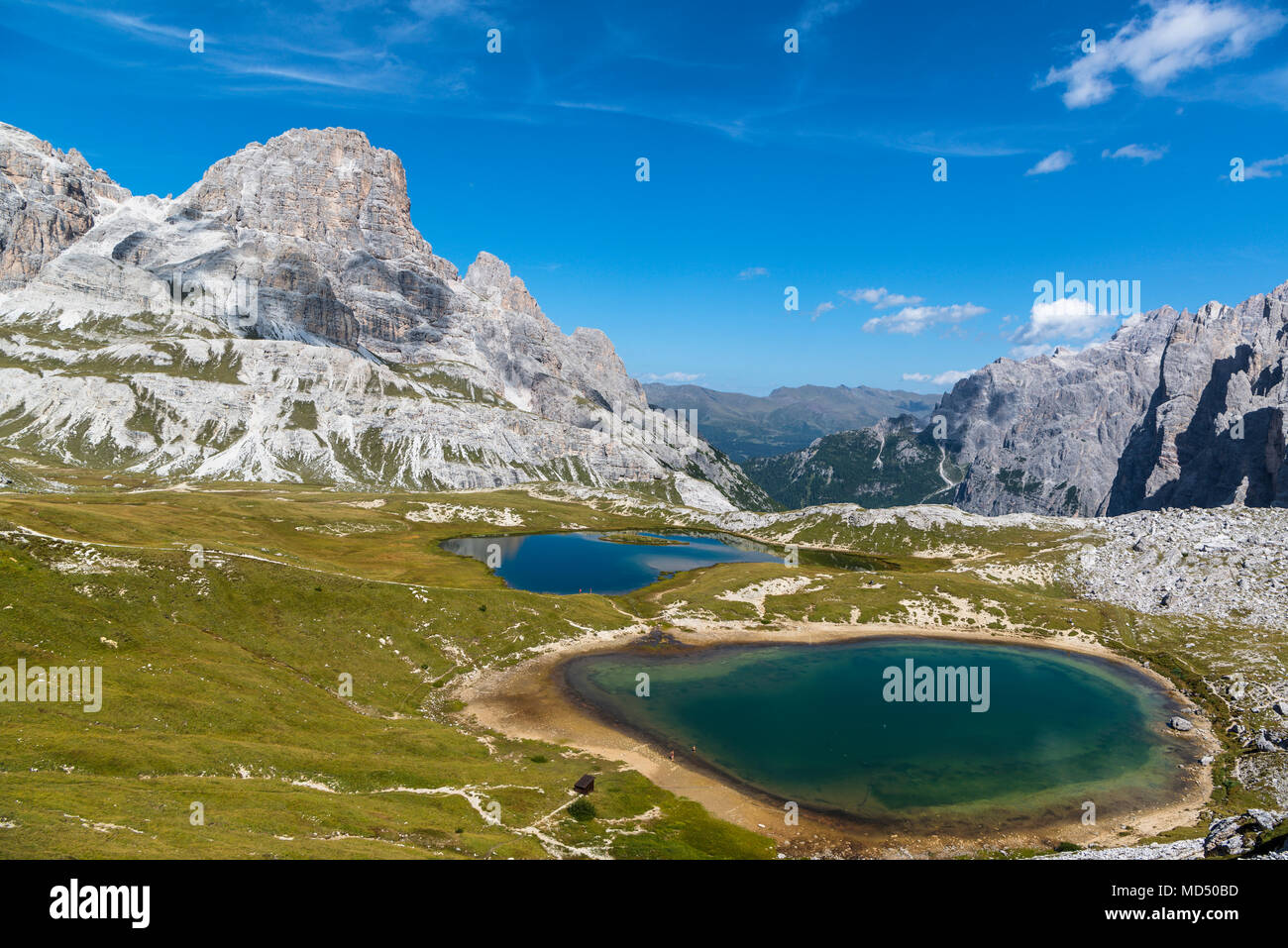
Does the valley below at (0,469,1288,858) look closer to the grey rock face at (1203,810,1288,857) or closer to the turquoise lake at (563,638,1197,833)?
the grey rock face at (1203,810,1288,857)

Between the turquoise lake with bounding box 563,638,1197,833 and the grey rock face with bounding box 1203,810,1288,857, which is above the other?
the grey rock face with bounding box 1203,810,1288,857

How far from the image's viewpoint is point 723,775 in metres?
68.6

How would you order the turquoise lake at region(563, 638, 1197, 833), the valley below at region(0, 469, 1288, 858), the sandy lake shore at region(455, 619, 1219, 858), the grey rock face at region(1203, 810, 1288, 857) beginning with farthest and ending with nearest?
1. the turquoise lake at region(563, 638, 1197, 833)
2. the sandy lake shore at region(455, 619, 1219, 858)
3. the valley below at region(0, 469, 1288, 858)
4. the grey rock face at region(1203, 810, 1288, 857)

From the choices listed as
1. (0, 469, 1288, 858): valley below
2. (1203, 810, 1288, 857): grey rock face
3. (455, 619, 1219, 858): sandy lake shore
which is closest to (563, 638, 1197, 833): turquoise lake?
(455, 619, 1219, 858): sandy lake shore

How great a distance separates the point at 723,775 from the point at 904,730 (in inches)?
1141

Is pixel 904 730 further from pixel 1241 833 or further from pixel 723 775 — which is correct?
pixel 1241 833

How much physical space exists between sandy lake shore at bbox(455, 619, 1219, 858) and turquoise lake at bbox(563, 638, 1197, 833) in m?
1.75

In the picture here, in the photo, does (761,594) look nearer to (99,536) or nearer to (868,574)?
(868,574)

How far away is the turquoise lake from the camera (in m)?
66.2

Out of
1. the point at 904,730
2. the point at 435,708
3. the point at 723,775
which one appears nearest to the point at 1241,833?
the point at 904,730

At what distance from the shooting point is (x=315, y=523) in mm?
190625

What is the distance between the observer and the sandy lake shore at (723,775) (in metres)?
57.5

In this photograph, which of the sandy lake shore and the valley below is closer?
the valley below
